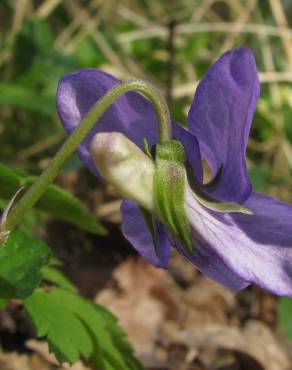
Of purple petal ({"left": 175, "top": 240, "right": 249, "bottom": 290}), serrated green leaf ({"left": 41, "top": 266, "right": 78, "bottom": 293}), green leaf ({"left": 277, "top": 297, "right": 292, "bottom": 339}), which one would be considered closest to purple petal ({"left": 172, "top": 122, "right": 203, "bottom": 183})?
purple petal ({"left": 175, "top": 240, "right": 249, "bottom": 290})

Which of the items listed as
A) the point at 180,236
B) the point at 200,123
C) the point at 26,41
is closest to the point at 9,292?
the point at 180,236

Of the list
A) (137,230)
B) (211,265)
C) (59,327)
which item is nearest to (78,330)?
(59,327)

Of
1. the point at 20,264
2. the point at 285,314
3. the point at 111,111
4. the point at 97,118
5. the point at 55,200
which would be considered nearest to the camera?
the point at 97,118

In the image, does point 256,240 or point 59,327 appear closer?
point 256,240

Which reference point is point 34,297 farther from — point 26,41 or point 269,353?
point 26,41

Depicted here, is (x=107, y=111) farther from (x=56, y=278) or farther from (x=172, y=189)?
(x=56, y=278)

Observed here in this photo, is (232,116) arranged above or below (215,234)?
above
